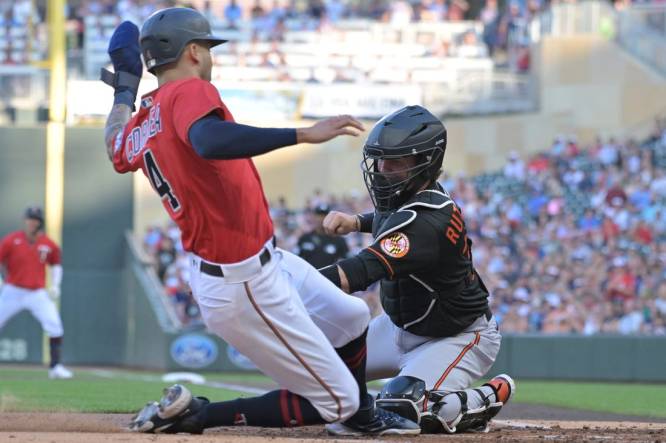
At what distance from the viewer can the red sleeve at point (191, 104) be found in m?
4.71

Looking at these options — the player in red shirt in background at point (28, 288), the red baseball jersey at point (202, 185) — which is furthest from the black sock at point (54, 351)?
the red baseball jersey at point (202, 185)

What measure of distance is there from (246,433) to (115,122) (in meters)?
1.69

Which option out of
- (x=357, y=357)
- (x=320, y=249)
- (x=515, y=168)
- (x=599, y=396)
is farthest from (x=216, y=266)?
(x=515, y=168)

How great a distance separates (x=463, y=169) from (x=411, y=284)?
57.3 feet

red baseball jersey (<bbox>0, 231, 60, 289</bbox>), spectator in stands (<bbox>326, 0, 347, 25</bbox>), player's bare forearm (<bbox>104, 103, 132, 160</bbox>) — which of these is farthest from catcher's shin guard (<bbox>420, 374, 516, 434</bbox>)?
spectator in stands (<bbox>326, 0, 347, 25</bbox>)

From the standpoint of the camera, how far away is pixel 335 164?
73.8 ft

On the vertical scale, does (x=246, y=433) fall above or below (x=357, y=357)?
below

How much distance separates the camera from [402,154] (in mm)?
5980

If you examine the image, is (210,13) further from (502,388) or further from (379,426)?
(379,426)

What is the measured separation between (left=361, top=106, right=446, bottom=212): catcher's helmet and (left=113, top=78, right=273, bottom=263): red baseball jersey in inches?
46.1

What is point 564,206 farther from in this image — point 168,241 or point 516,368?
point 168,241

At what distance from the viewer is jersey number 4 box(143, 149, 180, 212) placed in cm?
496

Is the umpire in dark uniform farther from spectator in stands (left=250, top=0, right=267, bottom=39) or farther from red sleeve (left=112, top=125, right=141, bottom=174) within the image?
spectator in stands (left=250, top=0, right=267, bottom=39)

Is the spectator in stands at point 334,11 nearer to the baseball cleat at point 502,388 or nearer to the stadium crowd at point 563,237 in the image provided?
the stadium crowd at point 563,237
